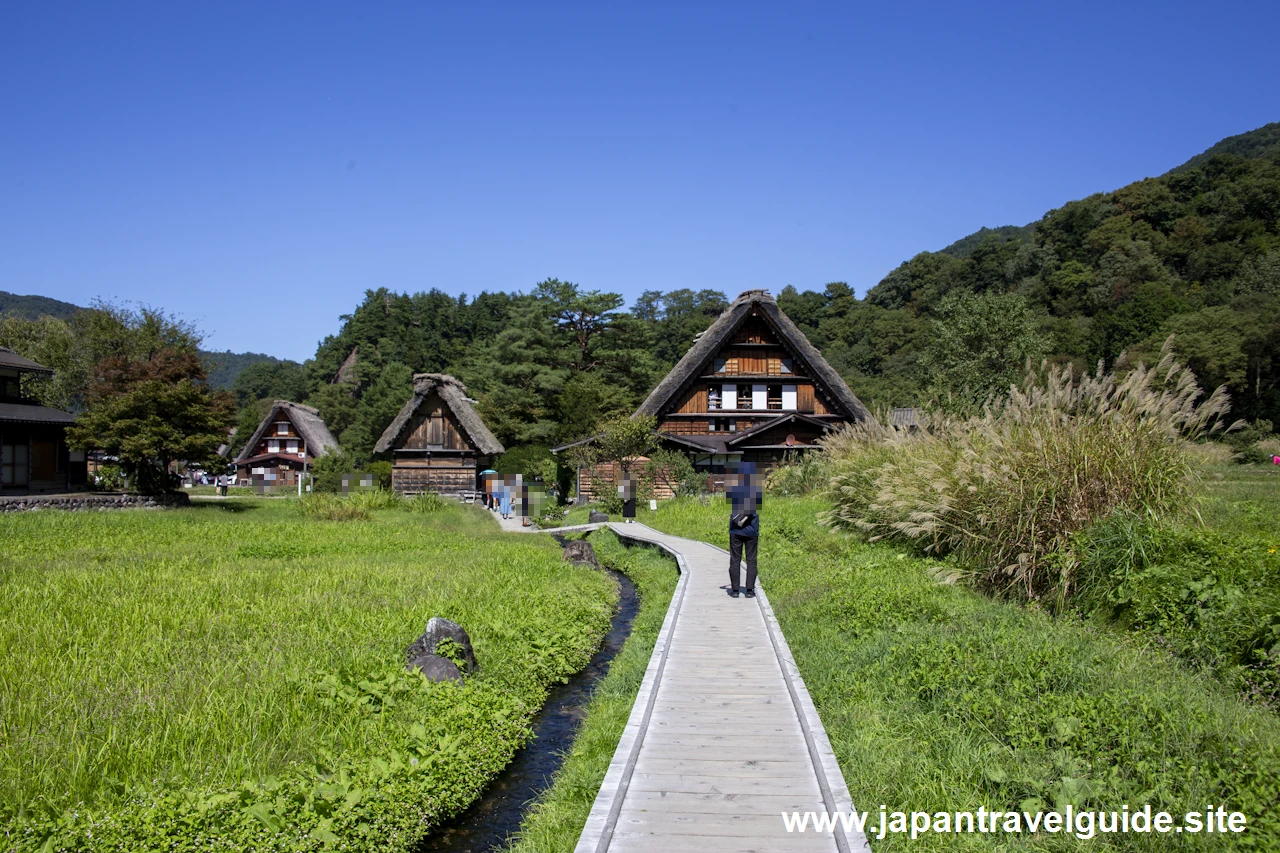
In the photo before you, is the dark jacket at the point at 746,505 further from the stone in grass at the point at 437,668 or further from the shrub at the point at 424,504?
the shrub at the point at 424,504

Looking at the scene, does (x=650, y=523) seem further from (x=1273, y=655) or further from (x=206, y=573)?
(x=1273, y=655)

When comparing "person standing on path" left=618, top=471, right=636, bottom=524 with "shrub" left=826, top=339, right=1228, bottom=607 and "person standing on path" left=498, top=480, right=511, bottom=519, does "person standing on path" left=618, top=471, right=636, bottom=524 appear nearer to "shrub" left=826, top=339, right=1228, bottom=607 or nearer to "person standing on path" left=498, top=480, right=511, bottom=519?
"person standing on path" left=498, top=480, right=511, bottom=519

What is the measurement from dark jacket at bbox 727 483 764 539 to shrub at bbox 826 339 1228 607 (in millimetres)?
2325

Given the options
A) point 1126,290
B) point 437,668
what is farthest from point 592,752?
point 1126,290

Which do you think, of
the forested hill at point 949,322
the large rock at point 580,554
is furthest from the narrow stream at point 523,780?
the forested hill at point 949,322

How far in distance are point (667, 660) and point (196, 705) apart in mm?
4022

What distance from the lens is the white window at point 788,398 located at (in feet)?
111

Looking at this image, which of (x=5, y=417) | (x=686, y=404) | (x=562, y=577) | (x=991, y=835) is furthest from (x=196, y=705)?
(x=686, y=404)

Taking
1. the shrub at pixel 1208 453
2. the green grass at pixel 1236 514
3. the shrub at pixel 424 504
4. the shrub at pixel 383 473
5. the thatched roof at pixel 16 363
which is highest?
the thatched roof at pixel 16 363

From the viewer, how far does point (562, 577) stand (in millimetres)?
13867

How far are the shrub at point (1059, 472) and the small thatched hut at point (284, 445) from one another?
4734 cm

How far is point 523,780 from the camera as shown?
6.56 meters

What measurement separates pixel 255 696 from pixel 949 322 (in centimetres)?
4508

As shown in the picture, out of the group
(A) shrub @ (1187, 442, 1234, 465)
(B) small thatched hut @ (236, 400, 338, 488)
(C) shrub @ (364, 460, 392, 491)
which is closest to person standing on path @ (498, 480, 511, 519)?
(C) shrub @ (364, 460, 392, 491)
